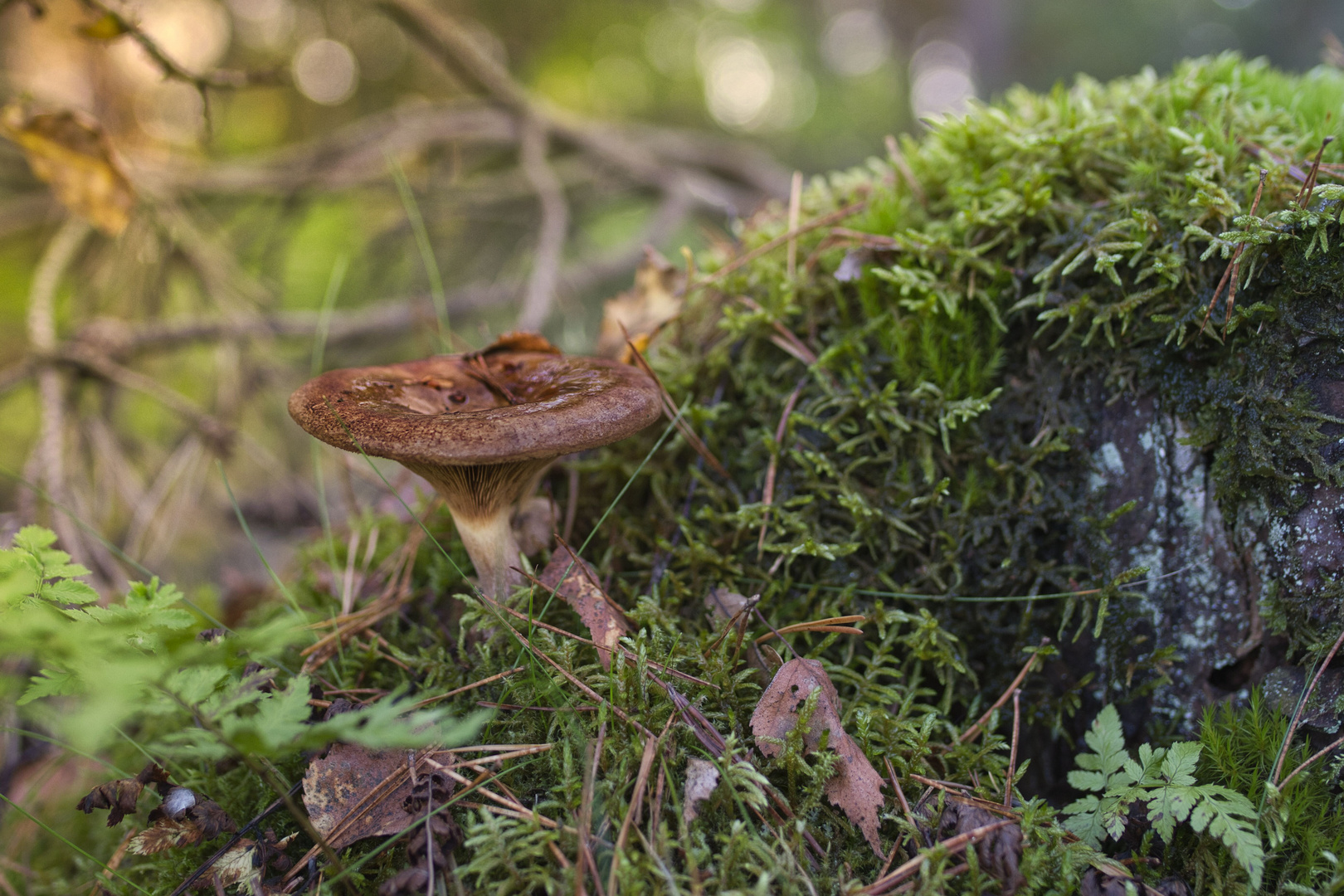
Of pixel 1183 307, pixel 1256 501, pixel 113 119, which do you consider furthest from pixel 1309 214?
pixel 113 119

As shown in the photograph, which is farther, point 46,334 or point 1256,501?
point 46,334

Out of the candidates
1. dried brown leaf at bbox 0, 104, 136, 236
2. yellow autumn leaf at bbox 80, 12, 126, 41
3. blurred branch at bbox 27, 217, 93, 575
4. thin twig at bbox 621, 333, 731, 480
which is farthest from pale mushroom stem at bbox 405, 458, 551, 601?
dried brown leaf at bbox 0, 104, 136, 236

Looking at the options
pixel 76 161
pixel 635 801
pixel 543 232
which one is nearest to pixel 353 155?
pixel 543 232

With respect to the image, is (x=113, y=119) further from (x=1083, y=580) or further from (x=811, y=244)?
(x=1083, y=580)

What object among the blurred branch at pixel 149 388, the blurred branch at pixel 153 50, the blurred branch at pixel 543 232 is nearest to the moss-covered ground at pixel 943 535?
the blurred branch at pixel 149 388

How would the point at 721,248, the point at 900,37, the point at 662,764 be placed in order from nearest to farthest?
the point at 662,764 → the point at 721,248 → the point at 900,37

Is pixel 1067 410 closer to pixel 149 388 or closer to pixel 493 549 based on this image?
pixel 493 549
